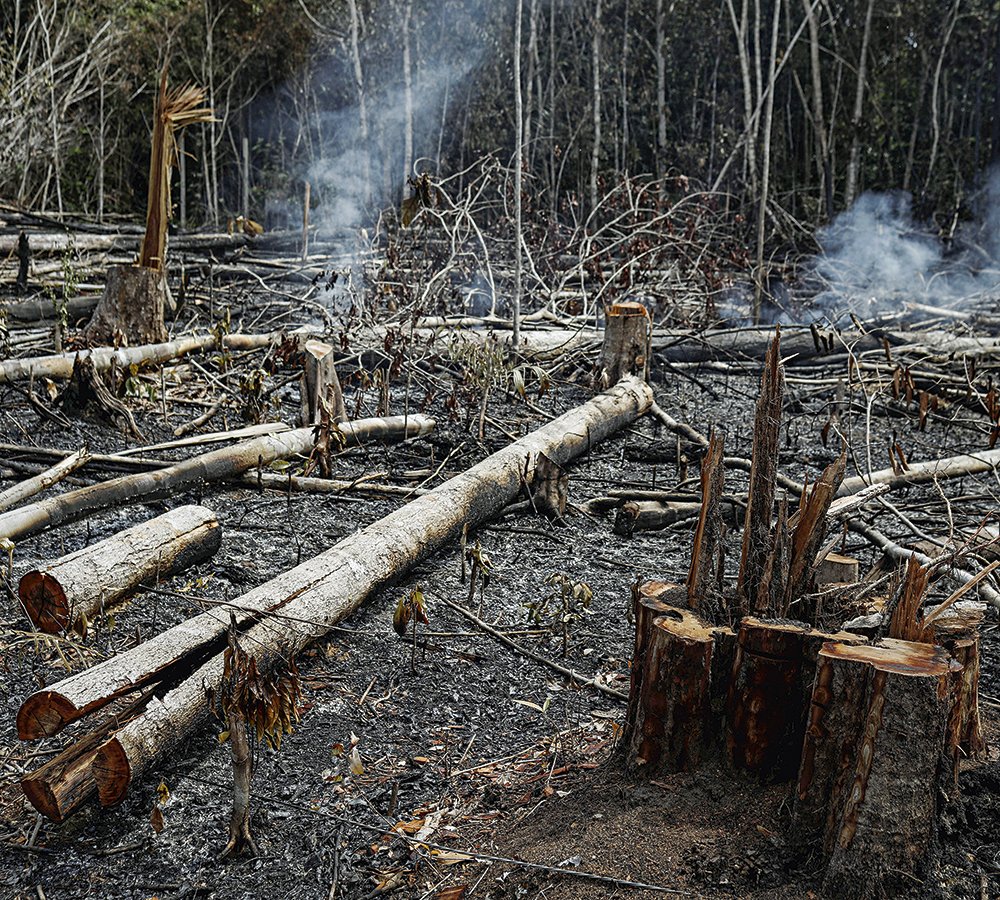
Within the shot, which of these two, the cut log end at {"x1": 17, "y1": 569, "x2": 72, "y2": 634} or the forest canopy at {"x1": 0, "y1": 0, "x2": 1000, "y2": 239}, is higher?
the forest canopy at {"x1": 0, "y1": 0, "x2": 1000, "y2": 239}

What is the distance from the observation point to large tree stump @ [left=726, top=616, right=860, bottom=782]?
221cm

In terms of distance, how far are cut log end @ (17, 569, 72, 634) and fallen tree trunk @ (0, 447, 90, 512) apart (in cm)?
106

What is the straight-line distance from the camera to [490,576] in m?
4.03

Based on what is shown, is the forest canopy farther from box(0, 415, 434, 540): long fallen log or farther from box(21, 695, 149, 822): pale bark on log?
box(21, 695, 149, 822): pale bark on log

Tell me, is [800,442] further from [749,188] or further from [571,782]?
[749,188]

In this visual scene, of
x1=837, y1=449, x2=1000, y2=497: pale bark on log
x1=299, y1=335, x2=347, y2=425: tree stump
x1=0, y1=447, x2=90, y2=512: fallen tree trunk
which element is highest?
x1=299, y1=335, x2=347, y2=425: tree stump

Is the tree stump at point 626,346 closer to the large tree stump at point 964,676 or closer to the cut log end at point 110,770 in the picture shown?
the large tree stump at point 964,676

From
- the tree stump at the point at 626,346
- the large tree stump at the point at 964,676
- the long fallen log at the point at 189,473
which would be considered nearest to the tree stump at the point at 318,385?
the long fallen log at the point at 189,473

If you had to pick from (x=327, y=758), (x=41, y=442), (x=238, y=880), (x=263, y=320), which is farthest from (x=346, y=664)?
(x=263, y=320)

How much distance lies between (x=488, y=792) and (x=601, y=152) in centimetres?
1539

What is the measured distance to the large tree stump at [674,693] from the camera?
2.27m

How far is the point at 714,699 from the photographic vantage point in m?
2.32

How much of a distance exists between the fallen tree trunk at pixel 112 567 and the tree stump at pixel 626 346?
3600 mm

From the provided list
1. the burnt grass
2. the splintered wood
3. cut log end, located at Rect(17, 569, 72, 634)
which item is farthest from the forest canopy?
the splintered wood
